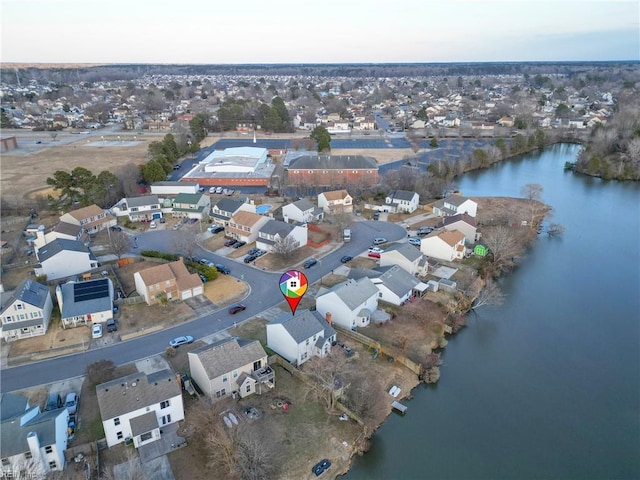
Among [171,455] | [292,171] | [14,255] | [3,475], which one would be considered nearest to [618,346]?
[171,455]

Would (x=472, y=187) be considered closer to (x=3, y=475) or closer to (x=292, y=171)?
(x=292, y=171)

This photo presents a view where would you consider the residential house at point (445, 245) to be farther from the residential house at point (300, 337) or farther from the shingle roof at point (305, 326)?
the residential house at point (300, 337)

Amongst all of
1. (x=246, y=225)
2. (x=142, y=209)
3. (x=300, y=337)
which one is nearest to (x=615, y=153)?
(x=246, y=225)

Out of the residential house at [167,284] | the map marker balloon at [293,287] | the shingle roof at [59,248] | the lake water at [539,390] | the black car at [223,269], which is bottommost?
the lake water at [539,390]

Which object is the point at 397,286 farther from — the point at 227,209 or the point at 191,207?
the point at 191,207

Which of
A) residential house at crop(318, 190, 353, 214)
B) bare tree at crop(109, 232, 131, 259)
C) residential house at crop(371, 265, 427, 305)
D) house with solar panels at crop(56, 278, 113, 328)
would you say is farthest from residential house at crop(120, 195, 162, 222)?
residential house at crop(371, 265, 427, 305)

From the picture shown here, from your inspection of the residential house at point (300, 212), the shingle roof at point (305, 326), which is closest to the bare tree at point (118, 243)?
the residential house at point (300, 212)

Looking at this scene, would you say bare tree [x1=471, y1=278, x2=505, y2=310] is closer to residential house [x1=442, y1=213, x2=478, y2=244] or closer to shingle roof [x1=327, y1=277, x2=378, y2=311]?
residential house [x1=442, y1=213, x2=478, y2=244]
